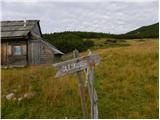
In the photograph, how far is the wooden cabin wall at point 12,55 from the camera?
21734 mm

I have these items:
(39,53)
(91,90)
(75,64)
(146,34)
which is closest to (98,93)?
(91,90)

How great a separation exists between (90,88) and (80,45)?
91.5ft

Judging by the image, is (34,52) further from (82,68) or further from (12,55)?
(82,68)

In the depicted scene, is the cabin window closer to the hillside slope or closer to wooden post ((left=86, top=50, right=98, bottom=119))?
wooden post ((left=86, top=50, right=98, bottom=119))

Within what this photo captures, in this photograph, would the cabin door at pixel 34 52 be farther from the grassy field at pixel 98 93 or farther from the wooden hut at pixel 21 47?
the grassy field at pixel 98 93

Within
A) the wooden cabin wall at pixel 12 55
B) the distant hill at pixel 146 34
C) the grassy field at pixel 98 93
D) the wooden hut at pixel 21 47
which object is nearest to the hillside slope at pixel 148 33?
the distant hill at pixel 146 34

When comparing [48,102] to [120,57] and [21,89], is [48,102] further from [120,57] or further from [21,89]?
[120,57]

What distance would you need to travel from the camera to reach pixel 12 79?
46.3 feet

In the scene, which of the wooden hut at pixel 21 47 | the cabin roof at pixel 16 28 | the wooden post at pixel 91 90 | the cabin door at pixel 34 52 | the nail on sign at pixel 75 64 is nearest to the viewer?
the nail on sign at pixel 75 64

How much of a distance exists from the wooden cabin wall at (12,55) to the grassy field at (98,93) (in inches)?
249

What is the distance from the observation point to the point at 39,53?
22297 millimetres

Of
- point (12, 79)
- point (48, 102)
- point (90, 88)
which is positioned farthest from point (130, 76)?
point (90, 88)

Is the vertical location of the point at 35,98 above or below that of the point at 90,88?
below

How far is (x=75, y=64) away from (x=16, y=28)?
16020 millimetres
